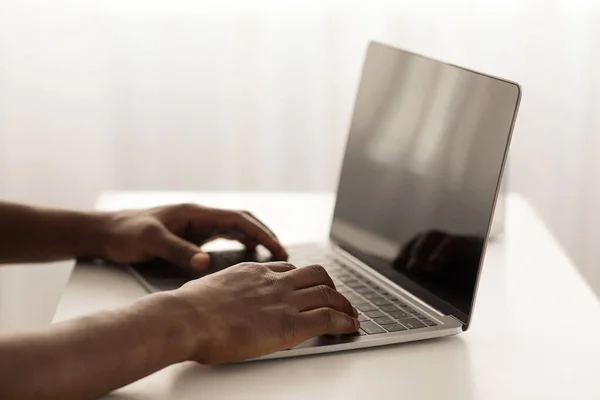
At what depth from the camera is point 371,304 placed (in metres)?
1.00

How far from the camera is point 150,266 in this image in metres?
1.12

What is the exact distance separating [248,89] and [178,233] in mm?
845

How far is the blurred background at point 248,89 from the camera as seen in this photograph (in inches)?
76.7

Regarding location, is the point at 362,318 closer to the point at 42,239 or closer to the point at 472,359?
the point at 472,359

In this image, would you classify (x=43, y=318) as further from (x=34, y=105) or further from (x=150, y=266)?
(x=150, y=266)

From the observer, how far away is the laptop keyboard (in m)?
0.93

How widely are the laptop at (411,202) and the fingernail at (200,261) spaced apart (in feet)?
0.06

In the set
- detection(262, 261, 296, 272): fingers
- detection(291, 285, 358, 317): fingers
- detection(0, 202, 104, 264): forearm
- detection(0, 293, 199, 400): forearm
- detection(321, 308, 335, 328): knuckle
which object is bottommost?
detection(0, 202, 104, 264): forearm

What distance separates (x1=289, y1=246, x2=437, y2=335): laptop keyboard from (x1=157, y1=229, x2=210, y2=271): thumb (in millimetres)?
133

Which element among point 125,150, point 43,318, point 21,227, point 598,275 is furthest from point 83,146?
point 598,275

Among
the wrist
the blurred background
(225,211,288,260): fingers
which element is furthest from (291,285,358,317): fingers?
the blurred background

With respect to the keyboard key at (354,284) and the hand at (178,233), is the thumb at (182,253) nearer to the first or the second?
the hand at (178,233)

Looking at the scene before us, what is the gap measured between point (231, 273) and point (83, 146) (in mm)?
1179

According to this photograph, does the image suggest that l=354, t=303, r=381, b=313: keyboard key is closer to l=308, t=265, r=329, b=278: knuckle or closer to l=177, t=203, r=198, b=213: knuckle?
l=308, t=265, r=329, b=278: knuckle
